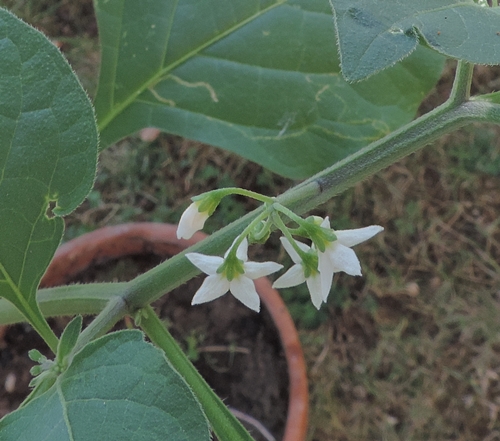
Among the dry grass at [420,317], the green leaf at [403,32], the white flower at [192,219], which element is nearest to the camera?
the green leaf at [403,32]

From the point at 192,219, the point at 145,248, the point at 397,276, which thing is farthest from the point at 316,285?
the point at 397,276

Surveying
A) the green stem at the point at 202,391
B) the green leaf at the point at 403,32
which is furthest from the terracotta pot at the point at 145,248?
the green leaf at the point at 403,32

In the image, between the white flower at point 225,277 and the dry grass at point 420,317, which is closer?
the white flower at point 225,277

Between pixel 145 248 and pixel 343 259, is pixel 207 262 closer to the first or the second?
pixel 343 259

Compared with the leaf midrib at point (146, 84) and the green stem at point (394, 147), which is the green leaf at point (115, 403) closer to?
the green stem at point (394, 147)

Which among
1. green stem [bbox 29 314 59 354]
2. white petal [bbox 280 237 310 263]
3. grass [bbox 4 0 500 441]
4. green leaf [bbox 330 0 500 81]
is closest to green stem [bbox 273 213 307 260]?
white petal [bbox 280 237 310 263]

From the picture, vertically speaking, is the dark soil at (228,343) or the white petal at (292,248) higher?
the white petal at (292,248)

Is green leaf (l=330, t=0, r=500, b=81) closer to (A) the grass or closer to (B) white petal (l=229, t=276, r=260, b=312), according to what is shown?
(B) white petal (l=229, t=276, r=260, b=312)

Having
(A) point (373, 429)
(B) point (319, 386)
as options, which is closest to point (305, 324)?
(B) point (319, 386)
